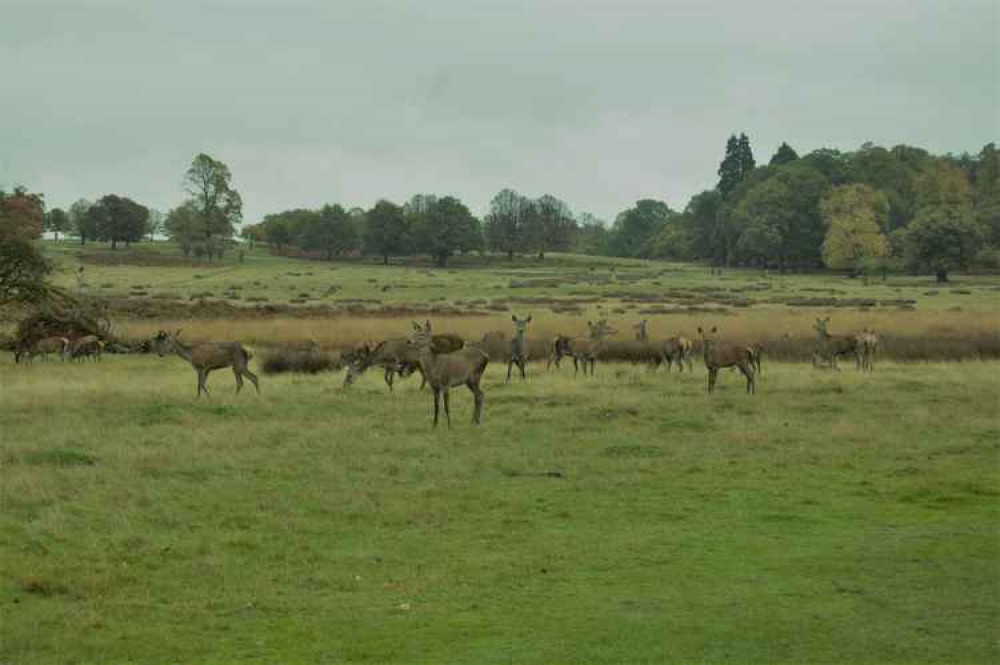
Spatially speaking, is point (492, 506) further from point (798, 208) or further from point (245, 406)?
point (798, 208)

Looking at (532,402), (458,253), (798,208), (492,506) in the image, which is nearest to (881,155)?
(798,208)

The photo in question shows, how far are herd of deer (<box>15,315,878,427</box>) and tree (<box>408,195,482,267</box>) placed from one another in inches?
3674

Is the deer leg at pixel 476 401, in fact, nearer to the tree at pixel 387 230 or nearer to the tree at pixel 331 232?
the tree at pixel 387 230

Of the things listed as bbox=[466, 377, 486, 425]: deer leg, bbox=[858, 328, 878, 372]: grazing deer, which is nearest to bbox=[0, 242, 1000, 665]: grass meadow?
bbox=[466, 377, 486, 425]: deer leg

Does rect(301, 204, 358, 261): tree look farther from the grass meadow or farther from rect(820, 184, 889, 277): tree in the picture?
the grass meadow

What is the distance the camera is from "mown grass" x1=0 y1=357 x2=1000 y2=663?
32.5 feet

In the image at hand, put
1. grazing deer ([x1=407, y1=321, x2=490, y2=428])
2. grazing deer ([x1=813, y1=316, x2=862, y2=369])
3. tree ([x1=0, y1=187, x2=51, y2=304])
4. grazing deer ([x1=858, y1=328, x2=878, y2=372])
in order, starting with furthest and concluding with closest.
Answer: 1. grazing deer ([x1=813, y1=316, x2=862, y2=369])
2. grazing deer ([x1=858, y1=328, x2=878, y2=372])
3. tree ([x1=0, y1=187, x2=51, y2=304])
4. grazing deer ([x1=407, y1=321, x2=490, y2=428])

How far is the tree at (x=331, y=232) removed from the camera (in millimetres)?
140000

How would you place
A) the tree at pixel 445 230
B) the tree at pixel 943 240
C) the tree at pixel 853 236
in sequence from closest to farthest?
the tree at pixel 943 240
the tree at pixel 853 236
the tree at pixel 445 230

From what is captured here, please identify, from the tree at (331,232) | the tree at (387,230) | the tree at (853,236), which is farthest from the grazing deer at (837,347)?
the tree at (331,232)

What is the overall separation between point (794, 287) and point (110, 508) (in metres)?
86.9

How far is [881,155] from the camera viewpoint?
148 metres

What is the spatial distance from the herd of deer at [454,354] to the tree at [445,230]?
93314 mm

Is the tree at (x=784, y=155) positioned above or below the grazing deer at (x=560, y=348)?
above
